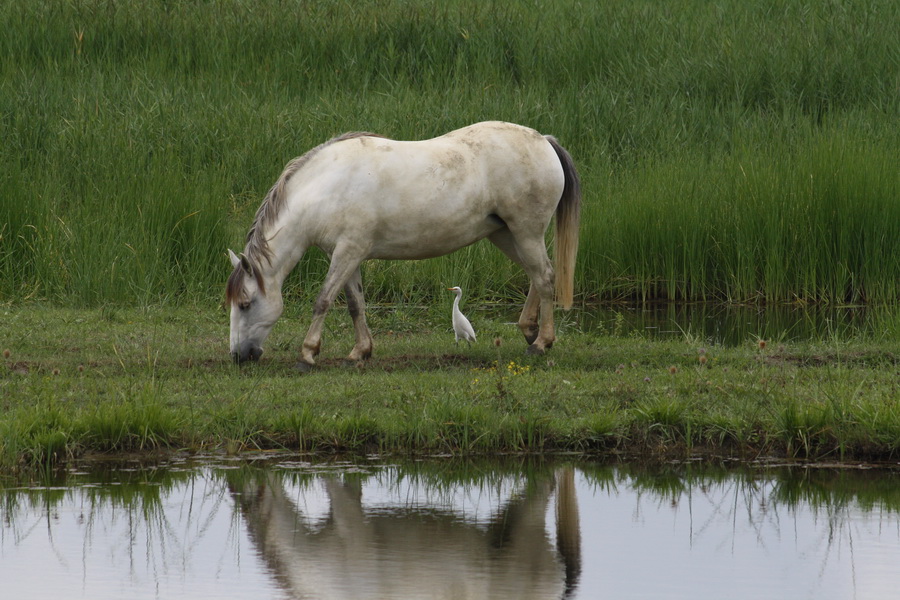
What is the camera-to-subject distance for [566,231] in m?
9.42

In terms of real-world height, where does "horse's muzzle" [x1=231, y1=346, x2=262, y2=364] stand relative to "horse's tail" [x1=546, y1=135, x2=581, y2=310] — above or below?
below

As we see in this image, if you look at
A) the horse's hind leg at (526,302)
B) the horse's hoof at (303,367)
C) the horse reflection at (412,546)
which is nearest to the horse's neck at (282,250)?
the horse's hoof at (303,367)

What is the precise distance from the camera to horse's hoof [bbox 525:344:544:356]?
29.8 feet

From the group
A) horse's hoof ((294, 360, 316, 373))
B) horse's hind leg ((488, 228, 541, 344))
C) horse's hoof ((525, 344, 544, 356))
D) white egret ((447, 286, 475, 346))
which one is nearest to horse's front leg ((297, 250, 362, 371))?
horse's hoof ((294, 360, 316, 373))

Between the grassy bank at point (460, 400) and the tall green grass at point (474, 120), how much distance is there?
291 cm

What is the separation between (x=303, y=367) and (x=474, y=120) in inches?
274

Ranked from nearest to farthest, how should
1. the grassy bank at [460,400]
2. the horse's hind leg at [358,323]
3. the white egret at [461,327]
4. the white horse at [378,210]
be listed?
the grassy bank at [460,400] → the white horse at [378,210] → the horse's hind leg at [358,323] → the white egret at [461,327]

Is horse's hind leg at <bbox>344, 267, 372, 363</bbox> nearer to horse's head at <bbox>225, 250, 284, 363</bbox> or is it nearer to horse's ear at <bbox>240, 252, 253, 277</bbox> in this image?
horse's head at <bbox>225, 250, 284, 363</bbox>

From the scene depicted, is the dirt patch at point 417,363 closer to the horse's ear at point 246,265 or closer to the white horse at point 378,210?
the white horse at point 378,210

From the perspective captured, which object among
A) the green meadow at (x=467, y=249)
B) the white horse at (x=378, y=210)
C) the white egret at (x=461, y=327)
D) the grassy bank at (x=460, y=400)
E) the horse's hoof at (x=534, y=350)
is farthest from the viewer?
the white egret at (x=461, y=327)

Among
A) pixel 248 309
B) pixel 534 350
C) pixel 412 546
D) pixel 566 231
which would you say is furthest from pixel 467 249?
pixel 412 546

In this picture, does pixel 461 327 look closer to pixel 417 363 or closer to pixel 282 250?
pixel 417 363

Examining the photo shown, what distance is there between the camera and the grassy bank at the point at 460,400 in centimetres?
664

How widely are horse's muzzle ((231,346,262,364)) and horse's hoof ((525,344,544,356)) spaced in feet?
6.15
